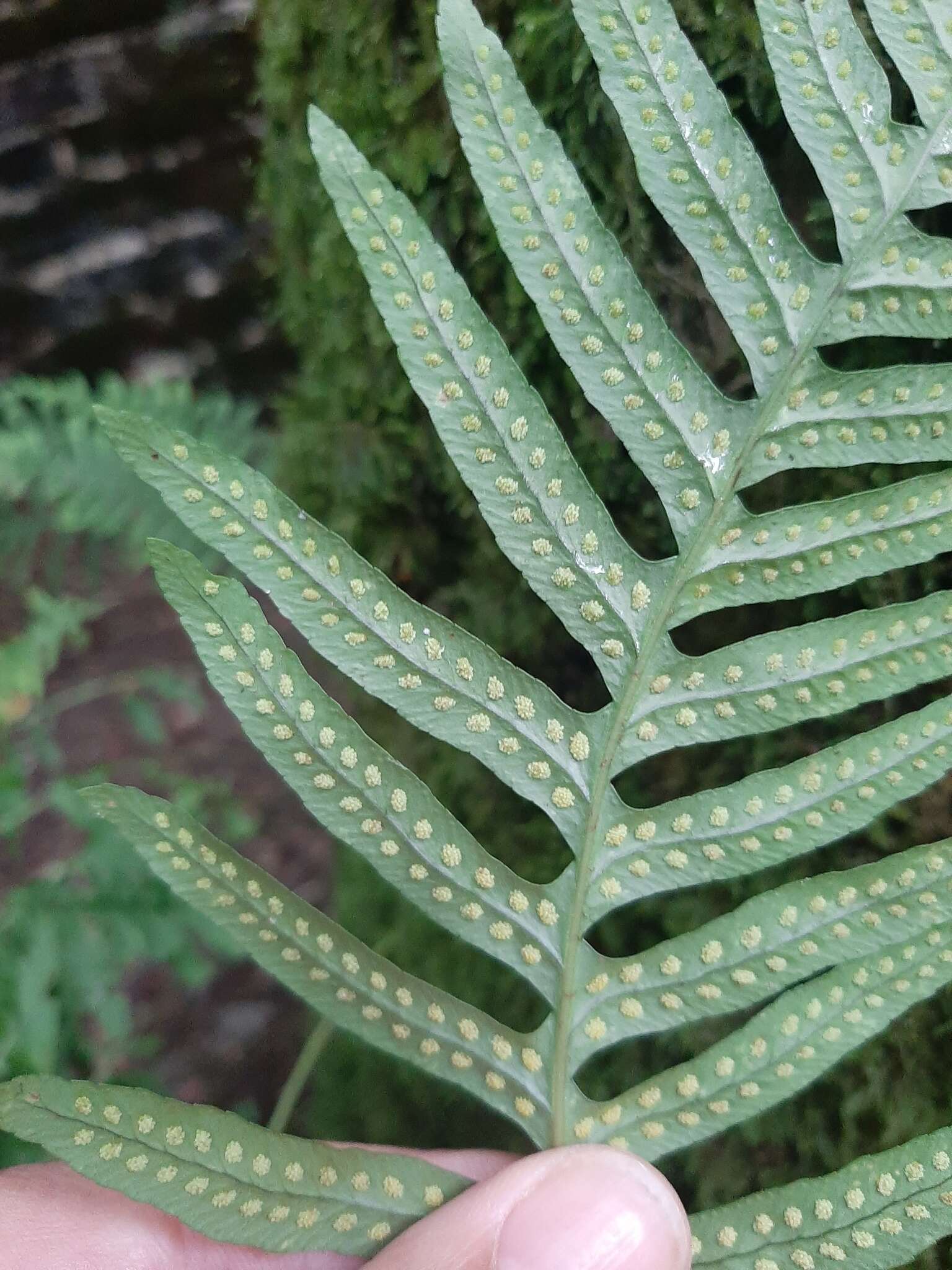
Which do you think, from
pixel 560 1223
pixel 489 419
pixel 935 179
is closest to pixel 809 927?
pixel 560 1223

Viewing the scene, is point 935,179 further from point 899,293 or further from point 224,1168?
point 224,1168

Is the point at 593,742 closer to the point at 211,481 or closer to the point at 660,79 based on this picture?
the point at 211,481

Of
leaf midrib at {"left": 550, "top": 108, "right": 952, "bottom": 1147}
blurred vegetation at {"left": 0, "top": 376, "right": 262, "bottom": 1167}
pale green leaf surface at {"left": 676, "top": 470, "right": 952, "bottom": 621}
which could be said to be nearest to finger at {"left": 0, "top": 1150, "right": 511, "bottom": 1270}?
blurred vegetation at {"left": 0, "top": 376, "right": 262, "bottom": 1167}

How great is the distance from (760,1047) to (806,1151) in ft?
1.61

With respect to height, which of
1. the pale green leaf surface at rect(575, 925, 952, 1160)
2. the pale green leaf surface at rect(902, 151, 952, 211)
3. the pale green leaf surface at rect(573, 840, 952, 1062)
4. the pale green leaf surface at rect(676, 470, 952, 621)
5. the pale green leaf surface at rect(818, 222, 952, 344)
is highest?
the pale green leaf surface at rect(902, 151, 952, 211)

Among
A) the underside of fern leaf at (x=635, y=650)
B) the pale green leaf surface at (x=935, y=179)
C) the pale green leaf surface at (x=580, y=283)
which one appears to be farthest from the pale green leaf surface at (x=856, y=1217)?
the pale green leaf surface at (x=935, y=179)

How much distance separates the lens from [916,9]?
797 mm

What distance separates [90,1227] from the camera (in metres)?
1.24

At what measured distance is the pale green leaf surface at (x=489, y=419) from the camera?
0.83 m

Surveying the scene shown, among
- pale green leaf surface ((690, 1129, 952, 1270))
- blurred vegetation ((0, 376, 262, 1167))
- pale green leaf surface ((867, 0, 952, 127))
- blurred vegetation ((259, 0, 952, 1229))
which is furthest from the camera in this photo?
blurred vegetation ((0, 376, 262, 1167))

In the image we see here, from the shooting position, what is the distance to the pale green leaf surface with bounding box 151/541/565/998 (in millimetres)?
860

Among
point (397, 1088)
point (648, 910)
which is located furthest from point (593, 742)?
point (397, 1088)

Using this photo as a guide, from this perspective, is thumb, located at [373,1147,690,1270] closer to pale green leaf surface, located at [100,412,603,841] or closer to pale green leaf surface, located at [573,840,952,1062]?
pale green leaf surface, located at [573,840,952,1062]

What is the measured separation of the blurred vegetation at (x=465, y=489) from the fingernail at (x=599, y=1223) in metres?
0.44
